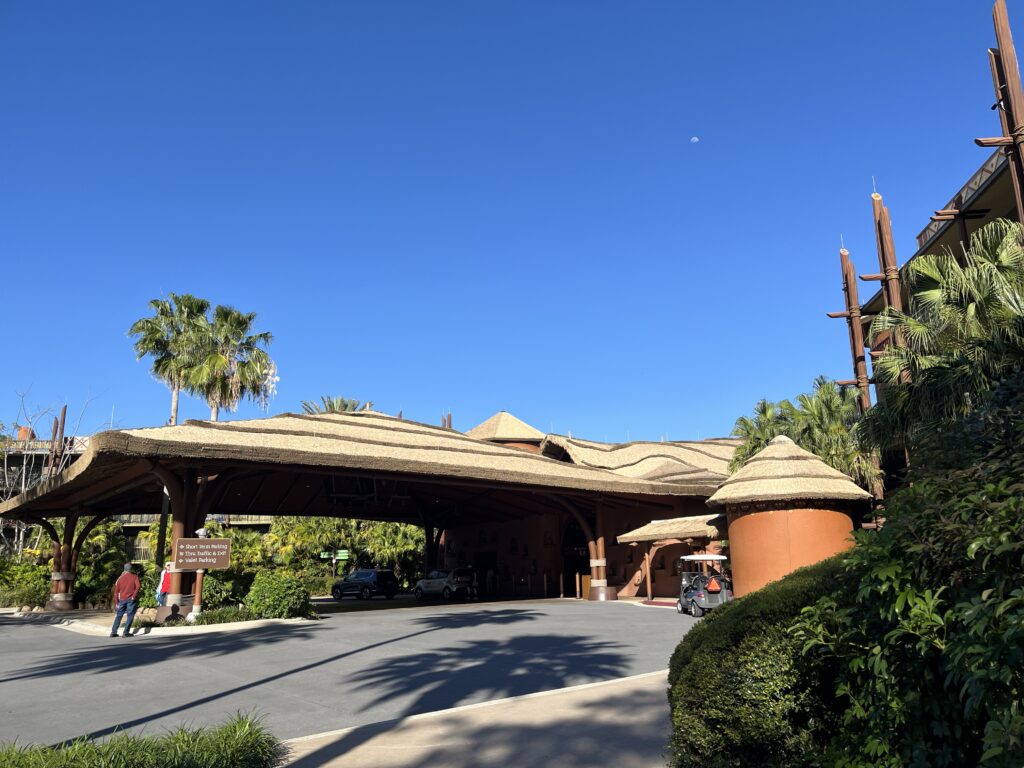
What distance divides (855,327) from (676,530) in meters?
12.4

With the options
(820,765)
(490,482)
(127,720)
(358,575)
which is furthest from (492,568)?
(820,765)

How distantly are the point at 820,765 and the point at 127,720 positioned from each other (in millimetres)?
7837

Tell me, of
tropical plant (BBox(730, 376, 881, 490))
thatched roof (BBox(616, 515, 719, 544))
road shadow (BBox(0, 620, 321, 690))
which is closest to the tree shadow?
road shadow (BBox(0, 620, 321, 690))

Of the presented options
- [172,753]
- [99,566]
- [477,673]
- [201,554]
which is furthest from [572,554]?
[172,753]

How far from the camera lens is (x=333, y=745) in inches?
288

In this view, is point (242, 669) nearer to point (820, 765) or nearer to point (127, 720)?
point (127, 720)

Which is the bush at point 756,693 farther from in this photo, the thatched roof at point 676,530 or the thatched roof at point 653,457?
the thatched roof at point 653,457

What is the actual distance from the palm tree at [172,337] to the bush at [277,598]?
1646 centimetres

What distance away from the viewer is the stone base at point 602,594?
32.9m

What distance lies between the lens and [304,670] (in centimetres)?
1249

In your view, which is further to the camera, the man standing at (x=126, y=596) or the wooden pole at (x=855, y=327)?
the wooden pole at (x=855, y=327)

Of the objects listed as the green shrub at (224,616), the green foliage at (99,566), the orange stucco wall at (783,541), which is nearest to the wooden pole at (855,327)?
the orange stucco wall at (783,541)

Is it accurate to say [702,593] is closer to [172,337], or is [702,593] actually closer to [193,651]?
[193,651]

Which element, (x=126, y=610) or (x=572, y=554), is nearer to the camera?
(x=126, y=610)
